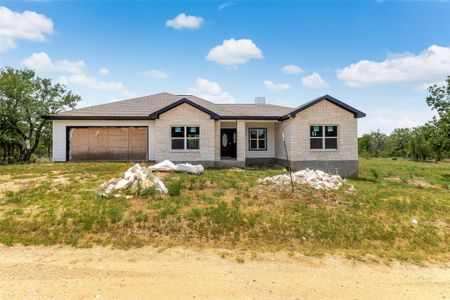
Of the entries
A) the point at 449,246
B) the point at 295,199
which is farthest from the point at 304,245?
the point at 449,246

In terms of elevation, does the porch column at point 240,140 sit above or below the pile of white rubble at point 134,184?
above

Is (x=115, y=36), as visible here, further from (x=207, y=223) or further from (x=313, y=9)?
(x=207, y=223)

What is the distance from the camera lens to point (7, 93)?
786 inches

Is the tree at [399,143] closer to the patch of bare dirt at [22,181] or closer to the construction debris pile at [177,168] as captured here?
the construction debris pile at [177,168]

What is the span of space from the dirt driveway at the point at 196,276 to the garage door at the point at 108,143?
12.1m

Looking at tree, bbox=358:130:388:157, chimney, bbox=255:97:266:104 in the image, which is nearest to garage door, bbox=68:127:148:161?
chimney, bbox=255:97:266:104

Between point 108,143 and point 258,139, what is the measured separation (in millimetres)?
9969

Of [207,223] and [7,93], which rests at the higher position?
[7,93]

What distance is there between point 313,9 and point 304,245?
12507mm

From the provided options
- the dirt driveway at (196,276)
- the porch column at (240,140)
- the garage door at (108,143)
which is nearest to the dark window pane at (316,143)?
the porch column at (240,140)

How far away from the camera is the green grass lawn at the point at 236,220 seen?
579 centimetres

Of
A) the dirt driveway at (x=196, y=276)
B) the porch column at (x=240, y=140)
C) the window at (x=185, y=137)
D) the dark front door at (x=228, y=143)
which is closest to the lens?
the dirt driveway at (x=196, y=276)

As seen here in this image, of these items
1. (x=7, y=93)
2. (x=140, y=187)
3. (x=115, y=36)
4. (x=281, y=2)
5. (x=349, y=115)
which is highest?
(x=281, y=2)

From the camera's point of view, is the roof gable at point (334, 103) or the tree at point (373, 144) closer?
the roof gable at point (334, 103)
